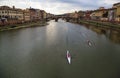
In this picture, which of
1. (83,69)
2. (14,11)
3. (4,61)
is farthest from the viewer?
(14,11)

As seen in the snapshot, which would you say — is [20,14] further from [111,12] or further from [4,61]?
[4,61]

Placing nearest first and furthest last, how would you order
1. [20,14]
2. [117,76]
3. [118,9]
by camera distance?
[117,76] < [118,9] < [20,14]

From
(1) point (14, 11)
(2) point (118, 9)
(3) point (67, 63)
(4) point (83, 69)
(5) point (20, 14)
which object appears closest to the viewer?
(4) point (83, 69)

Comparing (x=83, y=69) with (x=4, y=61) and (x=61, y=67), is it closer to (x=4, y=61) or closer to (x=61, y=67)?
(x=61, y=67)

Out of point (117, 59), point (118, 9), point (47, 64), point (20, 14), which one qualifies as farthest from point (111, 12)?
point (47, 64)

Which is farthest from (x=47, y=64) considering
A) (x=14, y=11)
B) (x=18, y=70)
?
(x=14, y=11)

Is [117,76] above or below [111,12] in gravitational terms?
below

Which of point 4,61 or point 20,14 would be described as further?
point 20,14

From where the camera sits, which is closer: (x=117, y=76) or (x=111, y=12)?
(x=117, y=76)

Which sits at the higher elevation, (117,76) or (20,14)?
(20,14)
